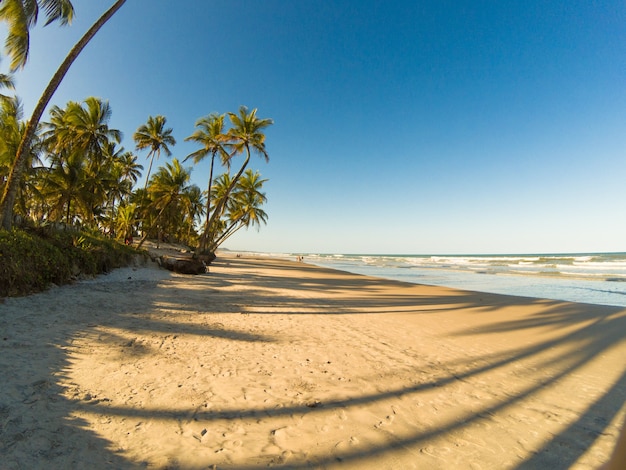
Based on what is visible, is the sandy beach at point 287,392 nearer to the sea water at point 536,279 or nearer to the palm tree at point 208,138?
the sea water at point 536,279

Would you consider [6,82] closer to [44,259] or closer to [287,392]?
[44,259]

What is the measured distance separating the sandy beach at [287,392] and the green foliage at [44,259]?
1.96 feet

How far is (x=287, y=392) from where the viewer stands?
11.4 feet

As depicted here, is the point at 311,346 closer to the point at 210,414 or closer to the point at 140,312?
the point at 210,414

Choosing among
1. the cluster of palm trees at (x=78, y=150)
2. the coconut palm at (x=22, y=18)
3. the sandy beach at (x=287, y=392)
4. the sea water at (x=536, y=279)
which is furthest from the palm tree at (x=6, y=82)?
the sea water at (x=536, y=279)

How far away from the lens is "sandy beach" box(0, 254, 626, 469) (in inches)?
97.3

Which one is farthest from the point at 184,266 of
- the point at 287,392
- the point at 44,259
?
the point at 287,392

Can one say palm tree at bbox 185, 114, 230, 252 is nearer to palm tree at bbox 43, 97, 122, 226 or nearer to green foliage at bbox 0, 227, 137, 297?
palm tree at bbox 43, 97, 122, 226

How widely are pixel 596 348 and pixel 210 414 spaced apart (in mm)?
7683

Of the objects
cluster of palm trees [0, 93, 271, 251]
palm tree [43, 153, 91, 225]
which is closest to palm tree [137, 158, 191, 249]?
cluster of palm trees [0, 93, 271, 251]

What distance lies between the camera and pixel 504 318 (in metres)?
8.40

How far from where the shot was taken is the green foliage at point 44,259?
612 centimetres

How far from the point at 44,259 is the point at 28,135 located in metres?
3.81

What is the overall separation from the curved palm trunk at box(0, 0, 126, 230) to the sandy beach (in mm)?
3352
